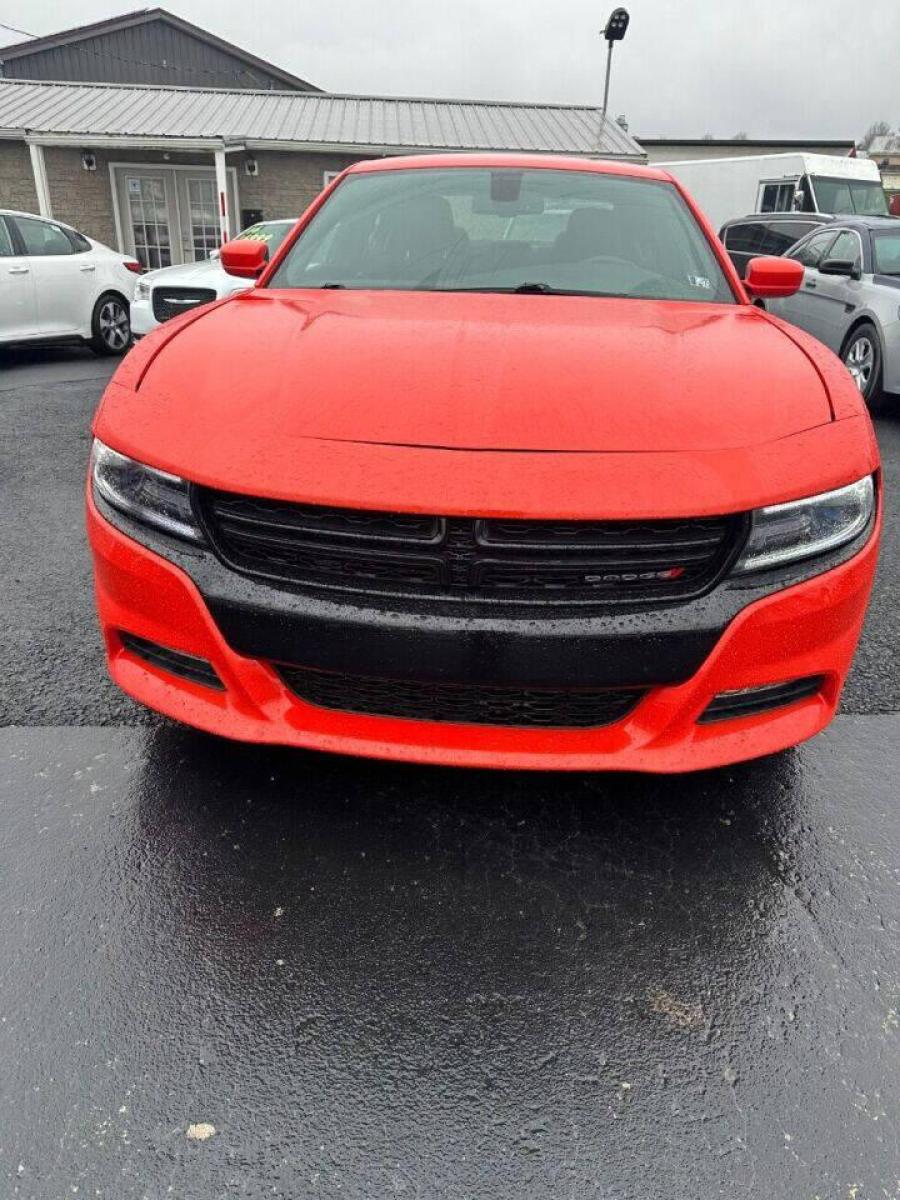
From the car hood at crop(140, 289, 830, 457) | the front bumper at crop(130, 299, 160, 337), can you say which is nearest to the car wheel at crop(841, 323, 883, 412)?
the car hood at crop(140, 289, 830, 457)

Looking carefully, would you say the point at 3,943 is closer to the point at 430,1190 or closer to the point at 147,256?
the point at 430,1190

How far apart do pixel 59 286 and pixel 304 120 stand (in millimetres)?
12672

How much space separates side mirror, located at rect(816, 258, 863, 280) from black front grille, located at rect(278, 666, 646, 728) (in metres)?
6.82

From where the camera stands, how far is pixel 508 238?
9.64 feet

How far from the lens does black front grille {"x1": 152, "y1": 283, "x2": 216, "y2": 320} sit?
847cm

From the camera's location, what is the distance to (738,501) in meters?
1.67

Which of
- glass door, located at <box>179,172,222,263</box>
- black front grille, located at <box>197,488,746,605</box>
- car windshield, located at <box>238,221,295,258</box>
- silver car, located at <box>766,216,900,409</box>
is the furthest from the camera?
glass door, located at <box>179,172,222,263</box>

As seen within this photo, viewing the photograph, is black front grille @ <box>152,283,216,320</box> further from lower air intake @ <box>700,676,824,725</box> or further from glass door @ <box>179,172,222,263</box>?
glass door @ <box>179,172,222,263</box>

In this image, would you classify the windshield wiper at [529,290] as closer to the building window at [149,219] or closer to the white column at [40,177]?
the building window at [149,219]

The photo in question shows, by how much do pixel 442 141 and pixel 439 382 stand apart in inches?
738

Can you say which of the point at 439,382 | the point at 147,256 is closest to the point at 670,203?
the point at 439,382

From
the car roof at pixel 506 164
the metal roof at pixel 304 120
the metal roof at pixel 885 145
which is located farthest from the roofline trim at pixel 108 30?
the metal roof at pixel 885 145

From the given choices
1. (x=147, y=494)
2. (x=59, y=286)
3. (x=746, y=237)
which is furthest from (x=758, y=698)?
(x=746, y=237)

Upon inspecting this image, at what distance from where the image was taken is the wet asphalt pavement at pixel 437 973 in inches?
54.9
